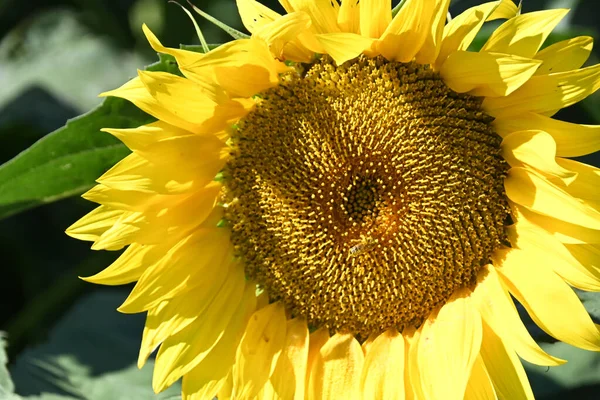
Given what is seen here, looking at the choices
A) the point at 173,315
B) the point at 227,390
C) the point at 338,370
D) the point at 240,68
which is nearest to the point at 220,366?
the point at 227,390

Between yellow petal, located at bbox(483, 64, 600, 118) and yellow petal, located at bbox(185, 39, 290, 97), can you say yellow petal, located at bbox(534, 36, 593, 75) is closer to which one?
yellow petal, located at bbox(483, 64, 600, 118)

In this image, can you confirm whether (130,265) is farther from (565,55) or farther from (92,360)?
(565,55)

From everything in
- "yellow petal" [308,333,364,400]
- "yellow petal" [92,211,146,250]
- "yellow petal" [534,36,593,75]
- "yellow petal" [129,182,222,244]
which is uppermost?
"yellow petal" [534,36,593,75]

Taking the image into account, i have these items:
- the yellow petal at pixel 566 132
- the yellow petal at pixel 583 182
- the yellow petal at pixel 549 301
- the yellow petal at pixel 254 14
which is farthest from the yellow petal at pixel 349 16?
the yellow petal at pixel 549 301

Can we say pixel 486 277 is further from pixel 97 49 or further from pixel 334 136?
pixel 97 49

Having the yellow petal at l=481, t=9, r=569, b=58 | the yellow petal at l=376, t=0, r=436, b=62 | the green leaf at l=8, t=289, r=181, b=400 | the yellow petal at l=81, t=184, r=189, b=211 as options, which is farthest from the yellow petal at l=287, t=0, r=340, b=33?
the green leaf at l=8, t=289, r=181, b=400

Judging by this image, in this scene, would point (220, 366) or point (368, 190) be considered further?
point (220, 366)
